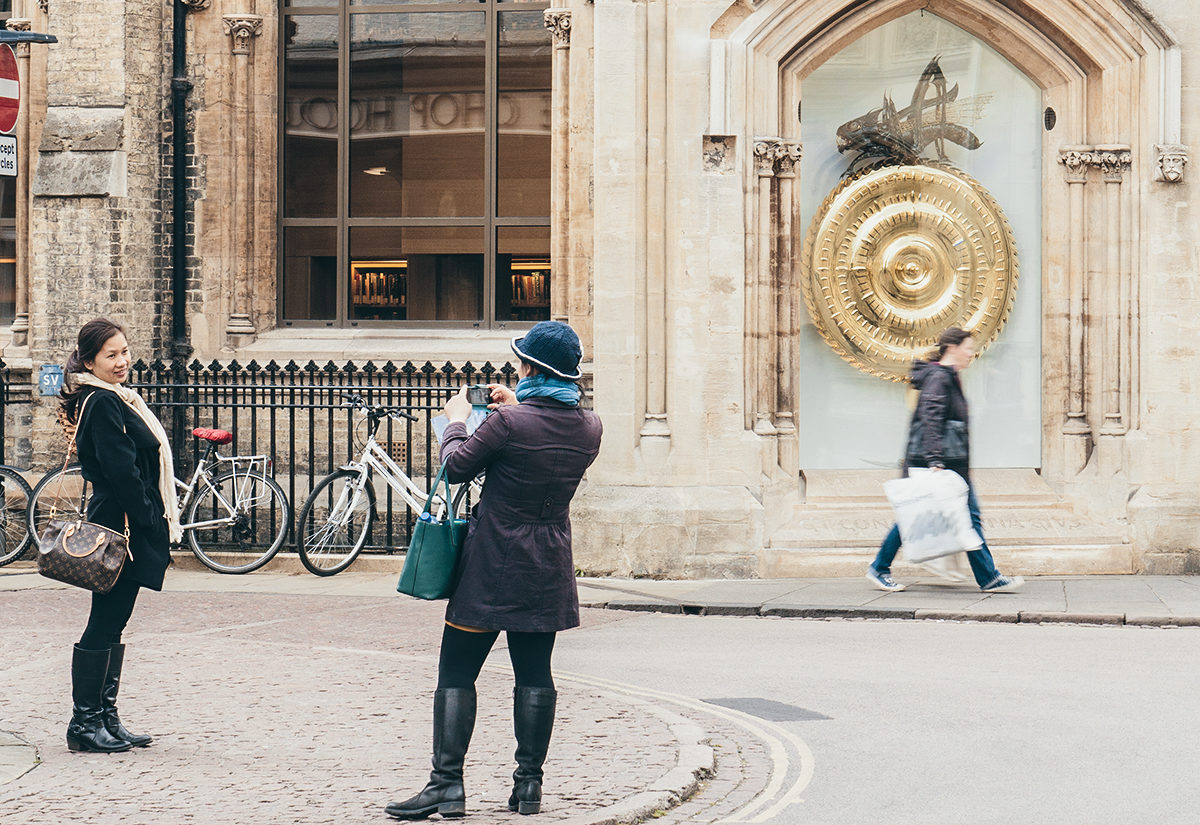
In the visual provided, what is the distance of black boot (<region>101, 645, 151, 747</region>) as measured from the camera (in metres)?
6.41

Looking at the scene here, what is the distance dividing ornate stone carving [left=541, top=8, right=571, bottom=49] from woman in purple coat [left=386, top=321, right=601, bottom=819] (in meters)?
8.81

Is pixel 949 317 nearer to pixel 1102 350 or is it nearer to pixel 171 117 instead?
pixel 1102 350

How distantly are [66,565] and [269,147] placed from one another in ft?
30.2

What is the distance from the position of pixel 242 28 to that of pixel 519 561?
10482mm

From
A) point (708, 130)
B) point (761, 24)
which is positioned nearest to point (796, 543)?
point (708, 130)

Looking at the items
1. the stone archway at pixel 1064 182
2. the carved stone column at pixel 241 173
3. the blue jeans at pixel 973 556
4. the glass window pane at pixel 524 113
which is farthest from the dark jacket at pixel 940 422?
the carved stone column at pixel 241 173

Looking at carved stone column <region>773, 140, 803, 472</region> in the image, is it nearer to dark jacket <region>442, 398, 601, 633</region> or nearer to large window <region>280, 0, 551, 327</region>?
large window <region>280, 0, 551, 327</region>

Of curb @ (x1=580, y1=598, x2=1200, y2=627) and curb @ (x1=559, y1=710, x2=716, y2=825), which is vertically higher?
curb @ (x1=580, y1=598, x2=1200, y2=627)

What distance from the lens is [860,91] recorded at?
13.1m

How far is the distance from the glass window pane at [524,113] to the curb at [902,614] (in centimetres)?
503

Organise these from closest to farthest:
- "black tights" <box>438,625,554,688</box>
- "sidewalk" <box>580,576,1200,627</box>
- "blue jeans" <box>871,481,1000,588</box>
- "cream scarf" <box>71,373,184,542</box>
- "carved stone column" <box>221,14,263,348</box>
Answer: "black tights" <box>438,625,554,688</box>, "cream scarf" <box>71,373,184,542</box>, "sidewalk" <box>580,576,1200,627</box>, "blue jeans" <box>871,481,1000,588</box>, "carved stone column" <box>221,14,263,348</box>

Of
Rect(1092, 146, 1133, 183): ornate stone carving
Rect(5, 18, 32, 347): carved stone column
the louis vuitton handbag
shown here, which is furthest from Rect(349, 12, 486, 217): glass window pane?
the louis vuitton handbag

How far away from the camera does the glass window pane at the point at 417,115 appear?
14.8 metres

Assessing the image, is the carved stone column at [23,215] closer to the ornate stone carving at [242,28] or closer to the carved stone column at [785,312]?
the ornate stone carving at [242,28]
